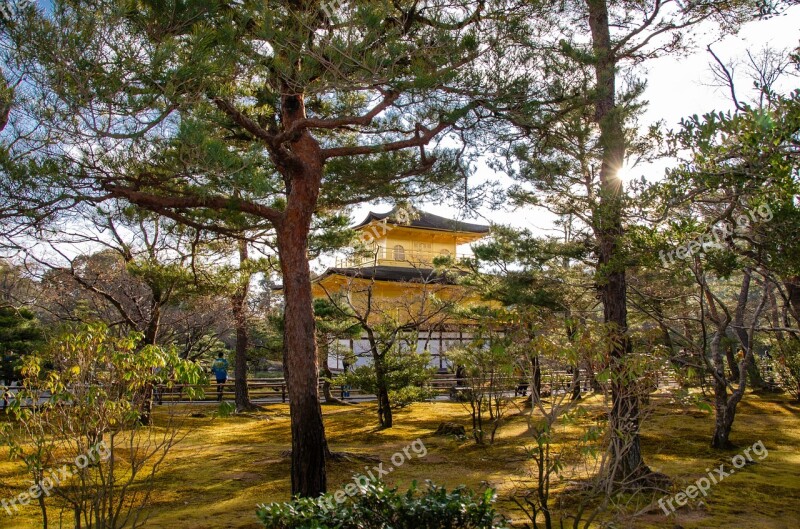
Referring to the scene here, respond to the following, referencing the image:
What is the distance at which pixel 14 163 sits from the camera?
4676mm

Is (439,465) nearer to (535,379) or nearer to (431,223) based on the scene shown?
(535,379)

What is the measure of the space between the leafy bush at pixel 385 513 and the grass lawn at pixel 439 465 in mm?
1020

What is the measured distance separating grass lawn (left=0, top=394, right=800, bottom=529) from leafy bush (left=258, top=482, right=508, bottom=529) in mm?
1020

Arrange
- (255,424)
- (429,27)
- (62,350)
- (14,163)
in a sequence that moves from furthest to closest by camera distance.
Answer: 1. (255,424)
2. (429,27)
3. (14,163)
4. (62,350)

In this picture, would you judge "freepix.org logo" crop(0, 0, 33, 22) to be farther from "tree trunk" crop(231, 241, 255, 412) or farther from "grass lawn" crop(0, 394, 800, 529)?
"tree trunk" crop(231, 241, 255, 412)

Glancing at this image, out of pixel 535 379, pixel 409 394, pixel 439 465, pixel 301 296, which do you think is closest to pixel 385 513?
pixel 535 379

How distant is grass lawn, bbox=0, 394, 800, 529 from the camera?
5.16 m

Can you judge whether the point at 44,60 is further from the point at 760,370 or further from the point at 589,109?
the point at 760,370

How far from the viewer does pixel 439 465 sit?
744 centimetres

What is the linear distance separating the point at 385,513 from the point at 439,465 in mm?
4578

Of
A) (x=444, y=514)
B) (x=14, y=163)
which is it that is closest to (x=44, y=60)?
(x=14, y=163)

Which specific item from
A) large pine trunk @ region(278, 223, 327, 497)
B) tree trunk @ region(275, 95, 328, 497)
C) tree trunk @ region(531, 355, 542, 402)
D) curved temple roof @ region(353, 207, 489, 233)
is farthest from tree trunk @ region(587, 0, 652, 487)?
curved temple roof @ region(353, 207, 489, 233)

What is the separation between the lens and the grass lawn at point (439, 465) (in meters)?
5.16

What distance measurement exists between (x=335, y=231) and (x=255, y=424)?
191 inches
